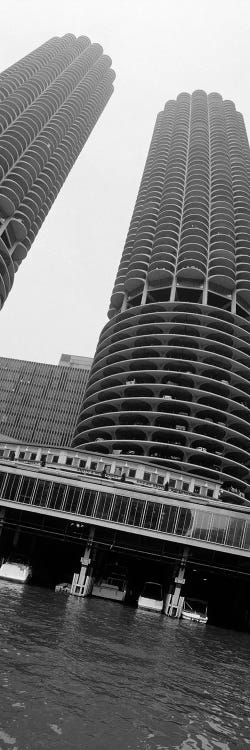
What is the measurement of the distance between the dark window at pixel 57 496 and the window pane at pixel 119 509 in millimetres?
5438

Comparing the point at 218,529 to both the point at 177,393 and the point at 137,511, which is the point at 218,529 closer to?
the point at 137,511

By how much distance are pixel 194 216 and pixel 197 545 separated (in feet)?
350

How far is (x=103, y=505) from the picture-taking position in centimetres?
6069

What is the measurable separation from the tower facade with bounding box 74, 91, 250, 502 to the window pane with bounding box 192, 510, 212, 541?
41053 millimetres

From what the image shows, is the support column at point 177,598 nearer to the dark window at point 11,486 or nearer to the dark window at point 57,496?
the dark window at point 57,496

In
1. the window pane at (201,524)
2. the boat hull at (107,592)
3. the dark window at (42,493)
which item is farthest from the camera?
the dark window at (42,493)

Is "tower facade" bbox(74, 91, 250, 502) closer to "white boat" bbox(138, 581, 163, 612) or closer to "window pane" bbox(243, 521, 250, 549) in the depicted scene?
"window pane" bbox(243, 521, 250, 549)

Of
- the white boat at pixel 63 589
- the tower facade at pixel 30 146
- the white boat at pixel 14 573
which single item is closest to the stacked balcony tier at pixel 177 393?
the tower facade at pixel 30 146

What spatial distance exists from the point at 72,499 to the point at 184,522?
450 inches

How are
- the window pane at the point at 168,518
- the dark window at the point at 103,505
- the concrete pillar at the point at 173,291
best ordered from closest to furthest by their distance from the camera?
the window pane at the point at 168,518
the dark window at the point at 103,505
the concrete pillar at the point at 173,291

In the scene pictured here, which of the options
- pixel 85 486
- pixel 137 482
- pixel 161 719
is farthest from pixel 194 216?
pixel 161 719

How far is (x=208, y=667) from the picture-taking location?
27766 millimetres

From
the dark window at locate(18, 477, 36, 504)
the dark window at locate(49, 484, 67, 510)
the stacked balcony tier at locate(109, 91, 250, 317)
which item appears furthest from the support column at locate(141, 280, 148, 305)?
the dark window at locate(49, 484, 67, 510)

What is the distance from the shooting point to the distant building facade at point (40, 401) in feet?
599
